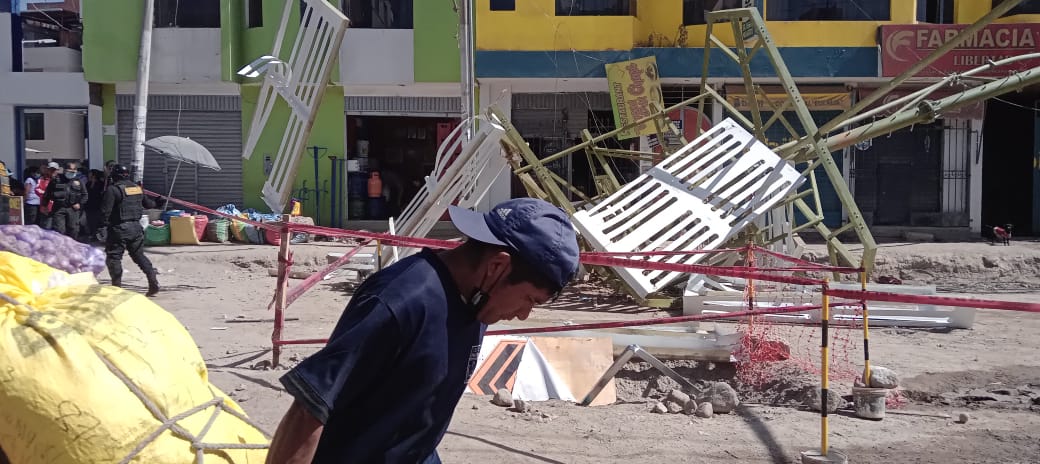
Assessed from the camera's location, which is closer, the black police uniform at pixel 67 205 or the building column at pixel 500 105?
the black police uniform at pixel 67 205

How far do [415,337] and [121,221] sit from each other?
8833 mm

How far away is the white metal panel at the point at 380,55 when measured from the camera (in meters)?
16.8

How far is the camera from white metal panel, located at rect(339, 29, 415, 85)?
16.8 m

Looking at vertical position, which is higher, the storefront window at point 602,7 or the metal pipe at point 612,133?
the storefront window at point 602,7

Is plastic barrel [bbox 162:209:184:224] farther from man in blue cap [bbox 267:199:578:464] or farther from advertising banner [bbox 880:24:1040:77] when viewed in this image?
man in blue cap [bbox 267:199:578:464]

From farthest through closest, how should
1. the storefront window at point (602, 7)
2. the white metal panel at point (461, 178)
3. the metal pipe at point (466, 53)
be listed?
the storefront window at point (602, 7)
the metal pipe at point (466, 53)
the white metal panel at point (461, 178)

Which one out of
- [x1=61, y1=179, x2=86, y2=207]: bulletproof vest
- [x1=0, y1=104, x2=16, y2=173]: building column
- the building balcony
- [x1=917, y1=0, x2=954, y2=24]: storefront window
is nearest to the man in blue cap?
[x1=61, y1=179, x2=86, y2=207]: bulletproof vest

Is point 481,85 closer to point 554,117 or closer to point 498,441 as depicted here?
point 554,117

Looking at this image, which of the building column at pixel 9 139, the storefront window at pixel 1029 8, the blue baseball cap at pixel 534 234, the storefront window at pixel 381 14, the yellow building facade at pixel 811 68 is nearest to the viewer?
the blue baseball cap at pixel 534 234

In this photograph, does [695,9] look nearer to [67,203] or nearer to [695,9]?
[695,9]

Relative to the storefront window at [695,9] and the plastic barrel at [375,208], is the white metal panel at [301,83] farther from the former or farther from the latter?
the storefront window at [695,9]

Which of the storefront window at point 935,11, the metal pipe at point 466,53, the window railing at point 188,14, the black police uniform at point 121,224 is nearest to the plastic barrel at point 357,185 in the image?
the window railing at point 188,14

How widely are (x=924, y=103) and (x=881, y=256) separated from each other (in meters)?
6.31

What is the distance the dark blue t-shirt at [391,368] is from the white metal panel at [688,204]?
250 inches
